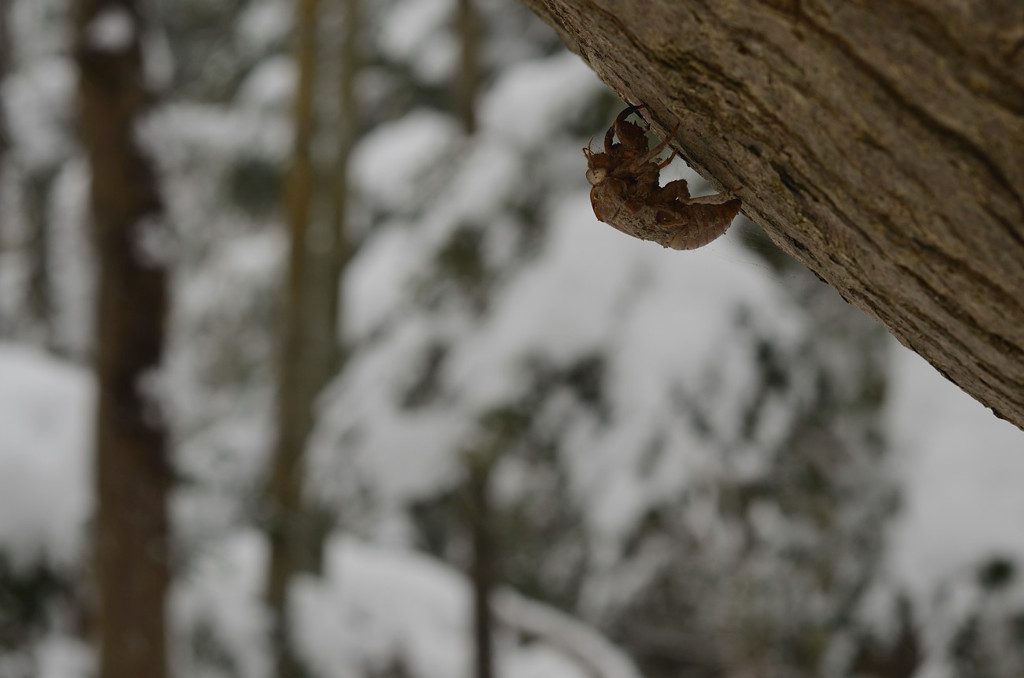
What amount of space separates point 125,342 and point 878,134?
3561 millimetres

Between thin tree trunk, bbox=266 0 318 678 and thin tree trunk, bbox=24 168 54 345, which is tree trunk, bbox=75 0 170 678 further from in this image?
thin tree trunk, bbox=24 168 54 345

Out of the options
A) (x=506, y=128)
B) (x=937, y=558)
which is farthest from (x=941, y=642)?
(x=506, y=128)

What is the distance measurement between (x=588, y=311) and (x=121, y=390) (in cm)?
194

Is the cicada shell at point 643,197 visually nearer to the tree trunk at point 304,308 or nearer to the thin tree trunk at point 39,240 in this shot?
the tree trunk at point 304,308

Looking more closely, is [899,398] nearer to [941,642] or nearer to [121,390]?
[941,642]

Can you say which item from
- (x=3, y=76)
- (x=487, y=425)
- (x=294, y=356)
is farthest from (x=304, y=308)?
(x=3, y=76)

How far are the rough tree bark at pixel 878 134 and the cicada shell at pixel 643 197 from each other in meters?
0.13

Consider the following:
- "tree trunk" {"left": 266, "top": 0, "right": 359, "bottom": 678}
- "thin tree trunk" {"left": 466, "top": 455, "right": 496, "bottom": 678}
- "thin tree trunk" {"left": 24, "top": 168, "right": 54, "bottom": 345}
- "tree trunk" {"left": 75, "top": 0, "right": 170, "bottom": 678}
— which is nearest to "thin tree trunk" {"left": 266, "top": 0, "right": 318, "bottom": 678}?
"tree trunk" {"left": 266, "top": 0, "right": 359, "bottom": 678}

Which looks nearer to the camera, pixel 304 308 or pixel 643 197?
pixel 643 197

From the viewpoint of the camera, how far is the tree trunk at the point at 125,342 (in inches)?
150

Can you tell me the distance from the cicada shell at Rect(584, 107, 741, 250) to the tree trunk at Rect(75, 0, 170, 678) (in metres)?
2.98

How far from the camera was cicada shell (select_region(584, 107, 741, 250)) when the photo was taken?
1.25m

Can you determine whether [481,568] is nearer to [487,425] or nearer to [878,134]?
[487,425]

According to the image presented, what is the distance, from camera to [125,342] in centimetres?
390
